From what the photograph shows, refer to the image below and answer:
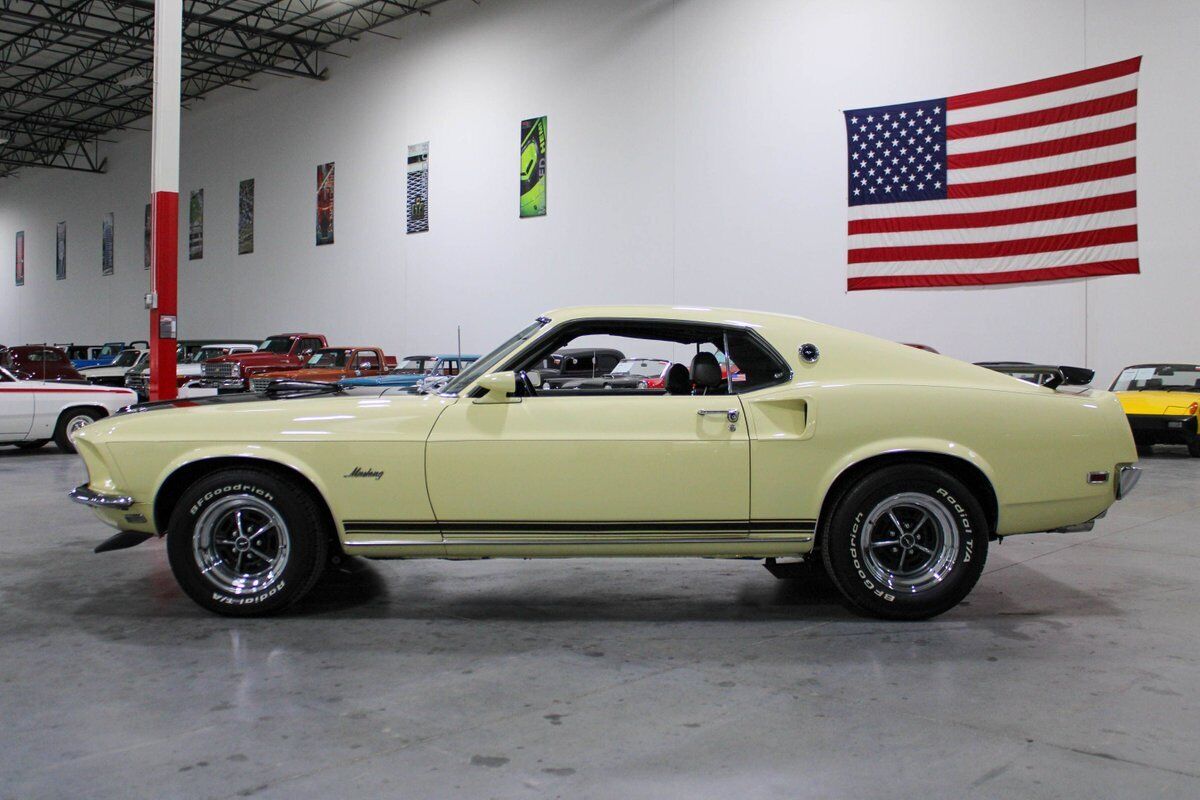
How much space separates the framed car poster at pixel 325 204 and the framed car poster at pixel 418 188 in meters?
3.46

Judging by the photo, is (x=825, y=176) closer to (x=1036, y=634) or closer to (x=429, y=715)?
(x=1036, y=634)

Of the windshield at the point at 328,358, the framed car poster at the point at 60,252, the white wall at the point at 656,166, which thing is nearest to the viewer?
the white wall at the point at 656,166

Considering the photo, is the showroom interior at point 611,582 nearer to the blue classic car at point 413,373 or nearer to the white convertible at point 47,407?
the white convertible at point 47,407

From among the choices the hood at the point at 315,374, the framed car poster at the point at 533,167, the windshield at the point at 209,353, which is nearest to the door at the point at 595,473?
the hood at the point at 315,374

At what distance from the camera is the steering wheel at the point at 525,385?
4426mm

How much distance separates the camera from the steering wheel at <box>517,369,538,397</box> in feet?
14.5

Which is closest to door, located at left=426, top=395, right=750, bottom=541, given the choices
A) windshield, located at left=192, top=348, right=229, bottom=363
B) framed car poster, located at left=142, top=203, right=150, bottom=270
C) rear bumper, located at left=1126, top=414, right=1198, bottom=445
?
rear bumper, located at left=1126, top=414, right=1198, bottom=445

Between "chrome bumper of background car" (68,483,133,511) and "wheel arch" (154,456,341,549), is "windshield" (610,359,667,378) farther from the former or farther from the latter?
"chrome bumper of background car" (68,483,133,511)

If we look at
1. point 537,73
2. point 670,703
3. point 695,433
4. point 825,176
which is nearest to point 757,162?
point 825,176

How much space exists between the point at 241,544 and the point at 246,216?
1125 inches

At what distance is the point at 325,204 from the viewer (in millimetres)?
27453

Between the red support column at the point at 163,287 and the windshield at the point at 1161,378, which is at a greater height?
the red support column at the point at 163,287

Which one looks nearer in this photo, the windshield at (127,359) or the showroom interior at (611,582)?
the showroom interior at (611,582)

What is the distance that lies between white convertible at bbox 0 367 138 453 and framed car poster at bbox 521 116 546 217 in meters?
11.3
